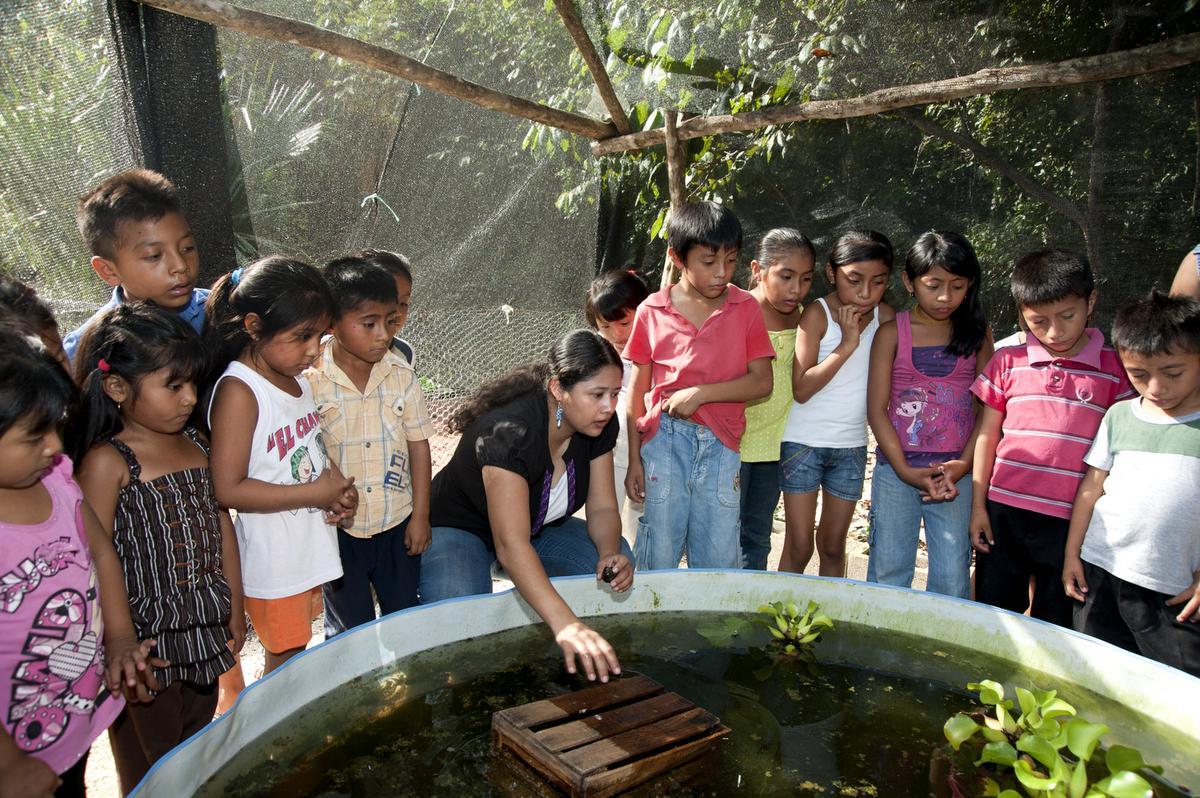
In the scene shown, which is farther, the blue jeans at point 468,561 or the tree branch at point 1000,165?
the tree branch at point 1000,165

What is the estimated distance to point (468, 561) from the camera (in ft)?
8.96

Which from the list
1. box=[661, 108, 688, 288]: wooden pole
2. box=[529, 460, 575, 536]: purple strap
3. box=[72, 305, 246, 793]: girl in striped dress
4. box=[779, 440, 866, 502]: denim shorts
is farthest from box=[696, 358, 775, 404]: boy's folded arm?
box=[661, 108, 688, 288]: wooden pole

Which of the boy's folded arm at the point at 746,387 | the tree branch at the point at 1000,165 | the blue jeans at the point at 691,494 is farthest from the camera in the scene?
the tree branch at the point at 1000,165

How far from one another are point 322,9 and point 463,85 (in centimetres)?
70

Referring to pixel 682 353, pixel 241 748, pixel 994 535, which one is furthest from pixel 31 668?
pixel 994 535

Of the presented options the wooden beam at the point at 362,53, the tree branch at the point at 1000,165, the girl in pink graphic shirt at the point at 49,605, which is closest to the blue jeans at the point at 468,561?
the girl in pink graphic shirt at the point at 49,605

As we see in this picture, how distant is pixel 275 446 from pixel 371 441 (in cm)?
37

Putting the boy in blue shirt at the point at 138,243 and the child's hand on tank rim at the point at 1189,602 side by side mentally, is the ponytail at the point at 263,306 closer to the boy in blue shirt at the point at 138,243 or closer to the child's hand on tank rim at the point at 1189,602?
the boy in blue shirt at the point at 138,243

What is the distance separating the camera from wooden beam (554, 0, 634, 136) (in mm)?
4453

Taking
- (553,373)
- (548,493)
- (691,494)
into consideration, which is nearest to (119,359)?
(553,373)

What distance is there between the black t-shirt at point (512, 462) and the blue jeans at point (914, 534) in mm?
1037

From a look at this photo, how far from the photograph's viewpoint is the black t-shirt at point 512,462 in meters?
2.52

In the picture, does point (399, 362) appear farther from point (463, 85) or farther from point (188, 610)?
point (463, 85)

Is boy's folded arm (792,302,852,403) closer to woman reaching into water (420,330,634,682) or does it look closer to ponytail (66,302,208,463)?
woman reaching into water (420,330,634,682)
